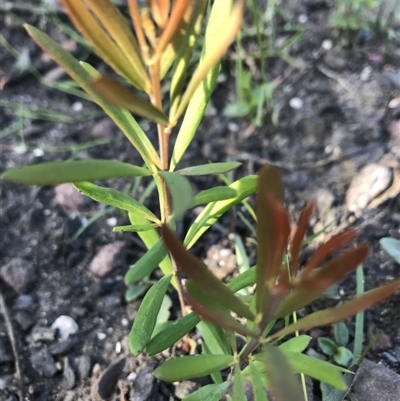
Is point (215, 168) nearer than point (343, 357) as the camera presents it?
Yes

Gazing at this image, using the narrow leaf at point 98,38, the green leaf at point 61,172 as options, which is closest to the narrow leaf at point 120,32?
the narrow leaf at point 98,38

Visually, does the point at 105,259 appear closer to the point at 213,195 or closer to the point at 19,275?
the point at 19,275

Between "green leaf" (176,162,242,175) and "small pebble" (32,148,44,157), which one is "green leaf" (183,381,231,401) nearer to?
"green leaf" (176,162,242,175)

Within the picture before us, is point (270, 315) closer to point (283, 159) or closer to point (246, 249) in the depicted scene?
point (246, 249)

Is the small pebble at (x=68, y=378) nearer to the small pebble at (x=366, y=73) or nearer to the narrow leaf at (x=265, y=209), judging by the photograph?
the narrow leaf at (x=265, y=209)

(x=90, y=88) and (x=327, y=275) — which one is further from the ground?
(x=90, y=88)

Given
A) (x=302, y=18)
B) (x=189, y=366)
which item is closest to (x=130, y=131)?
(x=189, y=366)
